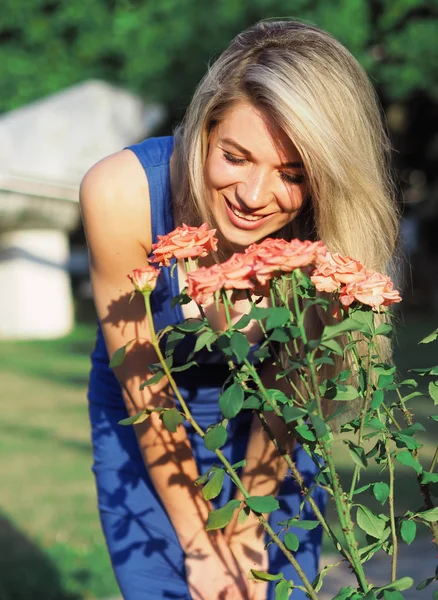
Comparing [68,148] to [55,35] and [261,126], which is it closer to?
[55,35]

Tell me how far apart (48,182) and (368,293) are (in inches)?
464

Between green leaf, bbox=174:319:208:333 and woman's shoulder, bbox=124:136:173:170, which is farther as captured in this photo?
woman's shoulder, bbox=124:136:173:170

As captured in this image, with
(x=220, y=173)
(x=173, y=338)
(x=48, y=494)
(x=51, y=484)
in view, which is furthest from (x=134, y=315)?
(x=51, y=484)

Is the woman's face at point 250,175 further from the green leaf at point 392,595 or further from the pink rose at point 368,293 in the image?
the green leaf at point 392,595

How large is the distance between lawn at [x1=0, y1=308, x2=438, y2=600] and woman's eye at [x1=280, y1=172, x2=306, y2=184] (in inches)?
41.7

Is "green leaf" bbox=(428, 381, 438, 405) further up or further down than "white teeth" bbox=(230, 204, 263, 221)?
further down

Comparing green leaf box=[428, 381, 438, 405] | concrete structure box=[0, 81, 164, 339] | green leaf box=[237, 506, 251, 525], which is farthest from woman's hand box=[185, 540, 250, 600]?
concrete structure box=[0, 81, 164, 339]

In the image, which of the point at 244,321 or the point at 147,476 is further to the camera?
the point at 147,476

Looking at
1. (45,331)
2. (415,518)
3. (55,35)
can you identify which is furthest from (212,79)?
(55,35)

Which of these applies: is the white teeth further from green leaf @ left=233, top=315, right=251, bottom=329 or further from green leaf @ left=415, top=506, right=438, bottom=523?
green leaf @ left=415, top=506, right=438, bottom=523

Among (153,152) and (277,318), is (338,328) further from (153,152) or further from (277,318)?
(153,152)

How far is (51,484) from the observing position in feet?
19.2

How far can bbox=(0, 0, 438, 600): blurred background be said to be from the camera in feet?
38.2

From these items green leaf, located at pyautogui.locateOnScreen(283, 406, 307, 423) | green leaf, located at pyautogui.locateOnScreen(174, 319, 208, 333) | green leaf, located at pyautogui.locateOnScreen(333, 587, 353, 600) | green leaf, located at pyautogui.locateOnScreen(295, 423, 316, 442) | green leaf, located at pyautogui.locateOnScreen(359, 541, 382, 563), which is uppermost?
green leaf, located at pyautogui.locateOnScreen(174, 319, 208, 333)
